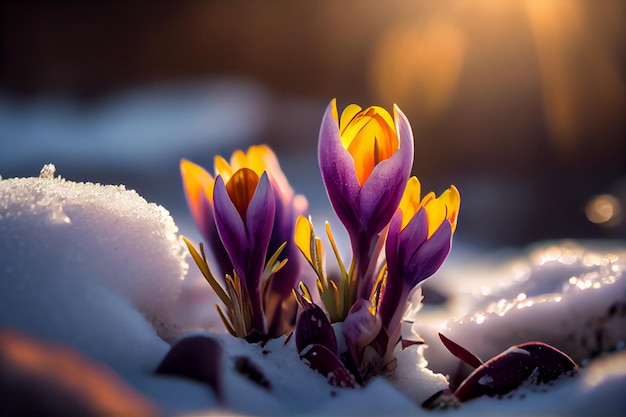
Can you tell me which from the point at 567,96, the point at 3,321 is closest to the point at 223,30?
the point at 567,96

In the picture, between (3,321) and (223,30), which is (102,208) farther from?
(223,30)

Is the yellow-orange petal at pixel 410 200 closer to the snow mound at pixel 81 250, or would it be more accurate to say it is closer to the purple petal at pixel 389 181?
the purple petal at pixel 389 181

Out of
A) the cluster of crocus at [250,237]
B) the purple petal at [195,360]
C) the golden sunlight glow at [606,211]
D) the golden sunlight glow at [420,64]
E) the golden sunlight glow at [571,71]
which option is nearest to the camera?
the purple petal at [195,360]

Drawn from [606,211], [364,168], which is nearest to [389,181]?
[364,168]

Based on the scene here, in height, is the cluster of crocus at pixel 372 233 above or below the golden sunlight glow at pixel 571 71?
below

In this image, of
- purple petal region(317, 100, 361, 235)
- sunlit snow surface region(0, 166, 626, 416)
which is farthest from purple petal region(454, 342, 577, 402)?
purple petal region(317, 100, 361, 235)

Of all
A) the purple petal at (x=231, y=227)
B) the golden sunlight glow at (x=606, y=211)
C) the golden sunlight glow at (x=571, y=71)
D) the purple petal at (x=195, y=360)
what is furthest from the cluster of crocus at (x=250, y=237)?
the golden sunlight glow at (x=571, y=71)

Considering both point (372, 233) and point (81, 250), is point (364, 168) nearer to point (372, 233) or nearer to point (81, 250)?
point (372, 233)
